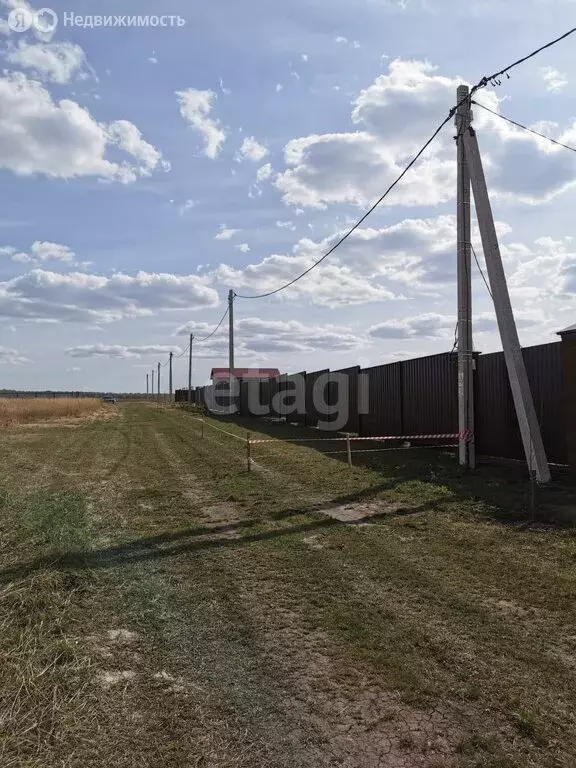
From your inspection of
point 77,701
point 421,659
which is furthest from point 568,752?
point 77,701

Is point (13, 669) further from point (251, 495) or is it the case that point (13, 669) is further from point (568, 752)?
point (251, 495)

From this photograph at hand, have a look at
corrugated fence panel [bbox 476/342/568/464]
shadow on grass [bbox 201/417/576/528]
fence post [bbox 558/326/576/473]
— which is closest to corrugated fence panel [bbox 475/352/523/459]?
corrugated fence panel [bbox 476/342/568/464]

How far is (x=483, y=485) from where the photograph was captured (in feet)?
29.7

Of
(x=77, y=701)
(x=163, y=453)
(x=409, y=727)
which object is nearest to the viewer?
(x=409, y=727)

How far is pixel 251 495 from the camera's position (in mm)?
8945

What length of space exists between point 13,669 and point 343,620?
6.73 ft

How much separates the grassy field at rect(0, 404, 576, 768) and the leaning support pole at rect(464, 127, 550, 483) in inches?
36.9

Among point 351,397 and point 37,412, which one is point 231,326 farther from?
point 351,397

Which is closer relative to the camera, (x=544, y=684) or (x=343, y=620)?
(x=544, y=684)

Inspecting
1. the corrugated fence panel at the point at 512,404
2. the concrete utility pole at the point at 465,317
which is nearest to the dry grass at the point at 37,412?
the corrugated fence panel at the point at 512,404

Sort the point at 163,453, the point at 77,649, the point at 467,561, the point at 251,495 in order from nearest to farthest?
the point at 77,649 < the point at 467,561 < the point at 251,495 < the point at 163,453

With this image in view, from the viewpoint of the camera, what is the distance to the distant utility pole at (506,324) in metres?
9.00

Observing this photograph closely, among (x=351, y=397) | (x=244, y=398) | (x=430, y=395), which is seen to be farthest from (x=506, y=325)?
(x=244, y=398)

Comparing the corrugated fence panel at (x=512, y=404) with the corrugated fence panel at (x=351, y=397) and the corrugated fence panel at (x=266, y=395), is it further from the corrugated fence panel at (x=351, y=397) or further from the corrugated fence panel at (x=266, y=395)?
the corrugated fence panel at (x=266, y=395)
